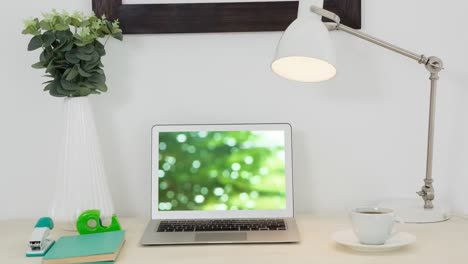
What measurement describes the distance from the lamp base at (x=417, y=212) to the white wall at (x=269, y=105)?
66mm

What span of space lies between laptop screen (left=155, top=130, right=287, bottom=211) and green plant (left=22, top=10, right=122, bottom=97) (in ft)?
0.67

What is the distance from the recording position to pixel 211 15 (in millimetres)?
1482

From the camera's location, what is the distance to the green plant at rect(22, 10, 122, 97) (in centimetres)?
132

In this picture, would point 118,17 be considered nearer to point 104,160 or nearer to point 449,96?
point 104,160

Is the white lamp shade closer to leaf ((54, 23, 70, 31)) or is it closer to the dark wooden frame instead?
the dark wooden frame

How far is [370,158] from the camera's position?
5.01 ft

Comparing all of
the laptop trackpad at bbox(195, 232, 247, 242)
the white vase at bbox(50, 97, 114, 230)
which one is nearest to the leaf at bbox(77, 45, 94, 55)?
the white vase at bbox(50, 97, 114, 230)

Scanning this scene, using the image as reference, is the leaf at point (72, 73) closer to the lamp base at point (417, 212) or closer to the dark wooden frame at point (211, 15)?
the dark wooden frame at point (211, 15)

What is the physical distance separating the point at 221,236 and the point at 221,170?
0.19 metres

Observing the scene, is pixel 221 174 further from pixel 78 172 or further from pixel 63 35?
pixel 63 35

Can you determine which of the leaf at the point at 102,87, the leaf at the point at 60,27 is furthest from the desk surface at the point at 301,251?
the leaf at the point at 60,27

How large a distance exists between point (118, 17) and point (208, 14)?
0.21 meters

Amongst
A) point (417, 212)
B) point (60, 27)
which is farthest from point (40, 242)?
point (417, 212)

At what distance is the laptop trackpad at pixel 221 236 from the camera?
1.23 meters
